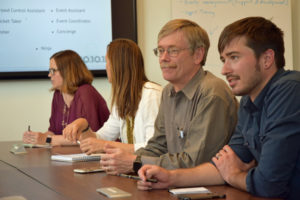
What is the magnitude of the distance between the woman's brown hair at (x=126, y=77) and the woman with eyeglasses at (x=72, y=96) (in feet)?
2.01

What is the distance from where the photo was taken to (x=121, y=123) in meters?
3.14

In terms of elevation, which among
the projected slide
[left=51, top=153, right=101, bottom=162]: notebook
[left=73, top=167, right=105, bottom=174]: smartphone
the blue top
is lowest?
[left=51, top=153, right=101, bottom=162]: notebook

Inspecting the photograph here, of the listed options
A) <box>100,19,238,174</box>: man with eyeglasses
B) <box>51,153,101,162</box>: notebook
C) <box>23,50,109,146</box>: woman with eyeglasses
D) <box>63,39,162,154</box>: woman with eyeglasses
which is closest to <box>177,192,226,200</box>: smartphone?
<box>100,19,238,174</box>: man with eyeglasses

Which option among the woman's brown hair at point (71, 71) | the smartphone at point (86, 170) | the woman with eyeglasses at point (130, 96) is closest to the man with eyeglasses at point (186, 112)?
the smartphone at point (86, 170)

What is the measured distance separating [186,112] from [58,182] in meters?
0.68

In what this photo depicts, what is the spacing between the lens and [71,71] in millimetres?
3811

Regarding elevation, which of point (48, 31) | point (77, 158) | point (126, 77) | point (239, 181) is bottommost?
point (77, 158)

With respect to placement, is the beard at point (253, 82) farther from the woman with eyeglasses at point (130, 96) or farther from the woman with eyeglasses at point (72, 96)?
the woman with eyeglasses at point (72, 96)

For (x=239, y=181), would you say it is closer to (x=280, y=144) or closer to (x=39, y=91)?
(x=280, y=144)

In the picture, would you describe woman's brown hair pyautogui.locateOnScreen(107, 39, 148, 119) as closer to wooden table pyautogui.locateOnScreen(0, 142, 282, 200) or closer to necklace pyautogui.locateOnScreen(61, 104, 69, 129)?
wooden table pyautogui.locateOnScreen(0, 142, 282, 200)

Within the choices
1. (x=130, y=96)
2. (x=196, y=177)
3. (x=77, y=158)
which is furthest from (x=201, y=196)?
(x=130, y=96)

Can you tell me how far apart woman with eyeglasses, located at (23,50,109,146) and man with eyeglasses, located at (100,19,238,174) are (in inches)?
49.0

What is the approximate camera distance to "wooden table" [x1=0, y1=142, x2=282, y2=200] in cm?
168

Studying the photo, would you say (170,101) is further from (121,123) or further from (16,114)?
(16,114)
